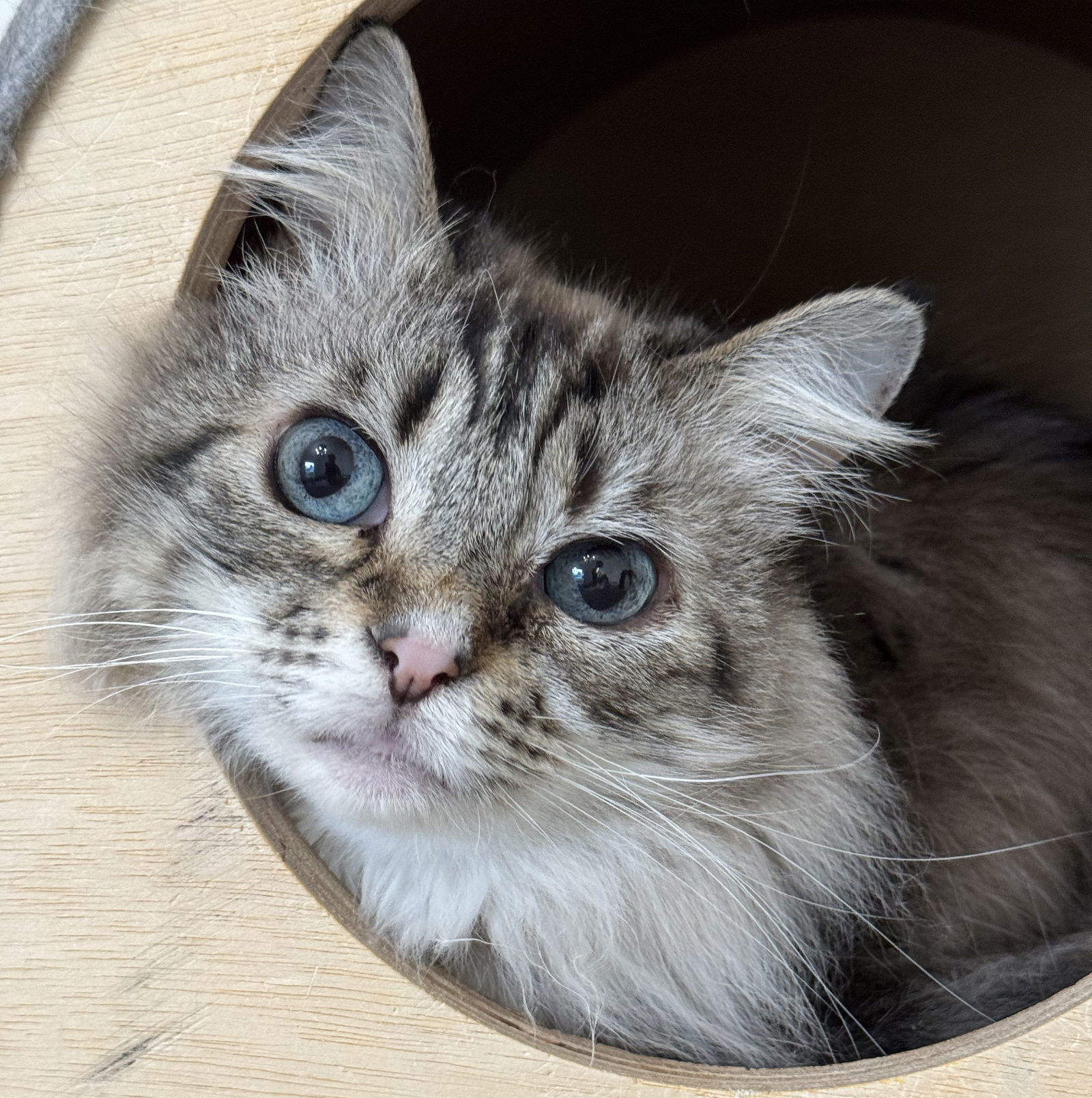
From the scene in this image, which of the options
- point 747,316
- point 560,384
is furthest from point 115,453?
point 747,316

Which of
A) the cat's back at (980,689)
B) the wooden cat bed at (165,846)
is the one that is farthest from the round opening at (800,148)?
the wooden cat bed at (165,846)

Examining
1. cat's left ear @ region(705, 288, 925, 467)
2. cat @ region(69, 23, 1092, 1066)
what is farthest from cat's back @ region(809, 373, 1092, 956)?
cat's left ear @ region(705, 288, 925, 467)

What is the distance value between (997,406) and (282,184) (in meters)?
1.16

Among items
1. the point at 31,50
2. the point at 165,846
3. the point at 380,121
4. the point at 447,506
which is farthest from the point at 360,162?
the point at 165,846

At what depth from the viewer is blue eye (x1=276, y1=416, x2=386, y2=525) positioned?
46.3 inches

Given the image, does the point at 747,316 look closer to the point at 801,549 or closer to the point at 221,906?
the point at 801,549

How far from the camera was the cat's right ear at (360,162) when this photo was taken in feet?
4.06

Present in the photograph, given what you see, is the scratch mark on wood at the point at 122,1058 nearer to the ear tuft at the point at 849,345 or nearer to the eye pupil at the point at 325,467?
the eye pupil at the point at 325,467

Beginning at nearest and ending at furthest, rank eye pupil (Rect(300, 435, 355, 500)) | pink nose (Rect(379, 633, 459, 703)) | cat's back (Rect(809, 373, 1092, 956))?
pink nose (Rect(379, 633, 459, 703)) < eye pupil (Rect(300, 435, 355, 500)) < cat's back (Rect(809, 373, 1092, 956))

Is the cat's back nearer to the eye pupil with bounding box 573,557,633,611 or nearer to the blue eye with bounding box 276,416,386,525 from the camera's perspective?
the eye pupil with bounding box 573,557,633,611

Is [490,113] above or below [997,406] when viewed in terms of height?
above

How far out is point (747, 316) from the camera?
7.50 ft

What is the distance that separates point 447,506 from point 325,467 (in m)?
0.15

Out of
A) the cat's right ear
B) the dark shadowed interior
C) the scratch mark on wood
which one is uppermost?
the dark shadowed interior
